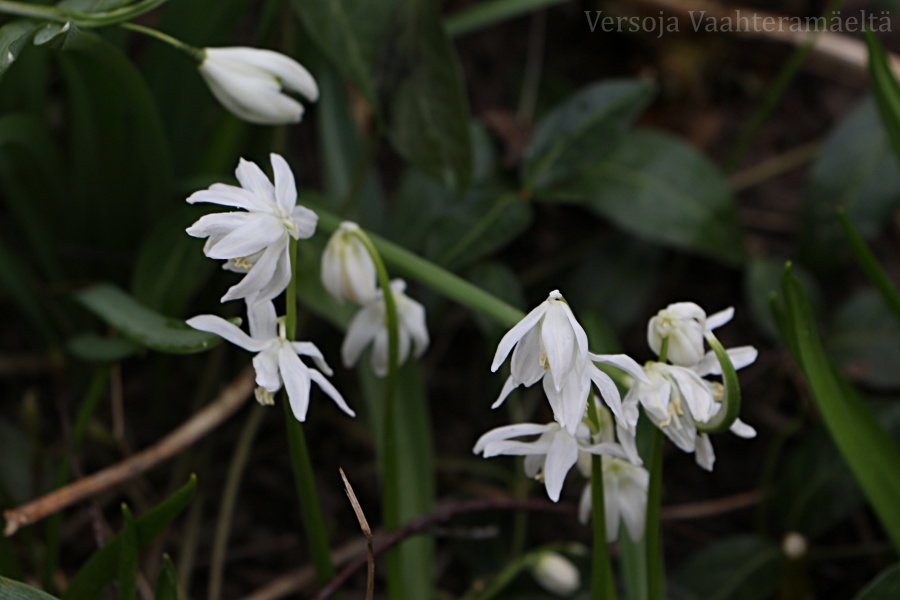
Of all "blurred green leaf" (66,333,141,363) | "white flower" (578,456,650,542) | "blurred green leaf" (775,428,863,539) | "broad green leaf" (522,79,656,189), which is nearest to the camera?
"white flower" (578,456,650,542)

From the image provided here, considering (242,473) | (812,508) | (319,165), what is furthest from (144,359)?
(812,508)

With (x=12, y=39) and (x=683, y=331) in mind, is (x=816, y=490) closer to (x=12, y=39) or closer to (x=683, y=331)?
(x=683, y=331)

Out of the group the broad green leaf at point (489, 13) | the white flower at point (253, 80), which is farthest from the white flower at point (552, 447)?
the broad green leaf at point (489, 13)

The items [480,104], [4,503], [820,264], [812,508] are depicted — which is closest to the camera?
[4,503]

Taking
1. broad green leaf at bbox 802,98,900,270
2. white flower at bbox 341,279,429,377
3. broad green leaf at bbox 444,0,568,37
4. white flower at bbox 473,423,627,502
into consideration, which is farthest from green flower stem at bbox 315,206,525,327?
broad green leaf at bbox 802,98,900,270

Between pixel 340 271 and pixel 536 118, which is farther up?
pixel 536 118

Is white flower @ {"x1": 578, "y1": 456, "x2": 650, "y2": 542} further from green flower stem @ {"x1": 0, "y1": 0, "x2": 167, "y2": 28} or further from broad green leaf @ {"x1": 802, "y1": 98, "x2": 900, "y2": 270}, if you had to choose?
broad green leaf @ {"x1": 802, "y1": 98, "x2": 900, "y2": 270}

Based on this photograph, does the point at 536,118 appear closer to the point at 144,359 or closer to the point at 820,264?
the point at 820,264
